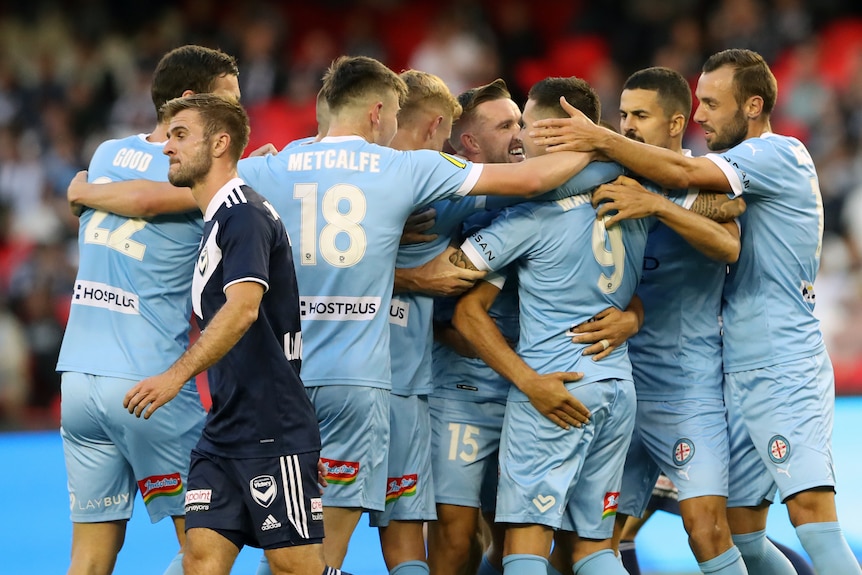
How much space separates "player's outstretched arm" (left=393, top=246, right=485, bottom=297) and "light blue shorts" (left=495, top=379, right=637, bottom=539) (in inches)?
23.3

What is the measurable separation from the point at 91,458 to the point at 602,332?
2.42 m

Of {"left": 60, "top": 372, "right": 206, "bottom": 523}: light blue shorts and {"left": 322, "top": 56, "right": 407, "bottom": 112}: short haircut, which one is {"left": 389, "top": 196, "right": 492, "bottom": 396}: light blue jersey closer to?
{"left": 322, "top": 56, "right": 407, "bottom": 112}: short haircut

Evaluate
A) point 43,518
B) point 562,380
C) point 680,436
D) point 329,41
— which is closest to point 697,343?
point 680,436

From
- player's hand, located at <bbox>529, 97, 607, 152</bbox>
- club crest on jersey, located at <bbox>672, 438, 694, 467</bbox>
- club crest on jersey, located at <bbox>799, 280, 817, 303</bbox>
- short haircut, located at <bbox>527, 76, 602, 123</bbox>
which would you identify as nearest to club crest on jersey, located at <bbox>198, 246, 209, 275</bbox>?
player's hand, located at <bbox>529, 97, 607, 152</bbox>

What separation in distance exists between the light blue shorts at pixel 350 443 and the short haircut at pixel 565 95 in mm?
1519

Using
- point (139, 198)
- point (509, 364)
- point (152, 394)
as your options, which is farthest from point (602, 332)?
point (139, 198)

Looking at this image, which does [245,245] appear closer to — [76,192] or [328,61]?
[76,192]

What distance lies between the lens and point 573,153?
5.39 meters

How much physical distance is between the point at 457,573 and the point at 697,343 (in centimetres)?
162

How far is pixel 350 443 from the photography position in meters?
5.34

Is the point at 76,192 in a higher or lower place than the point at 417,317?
higher

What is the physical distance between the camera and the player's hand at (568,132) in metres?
5.40

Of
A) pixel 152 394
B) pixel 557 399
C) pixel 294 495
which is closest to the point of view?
pixel 152 394

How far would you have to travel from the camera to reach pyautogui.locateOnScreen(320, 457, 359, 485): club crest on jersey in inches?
210
